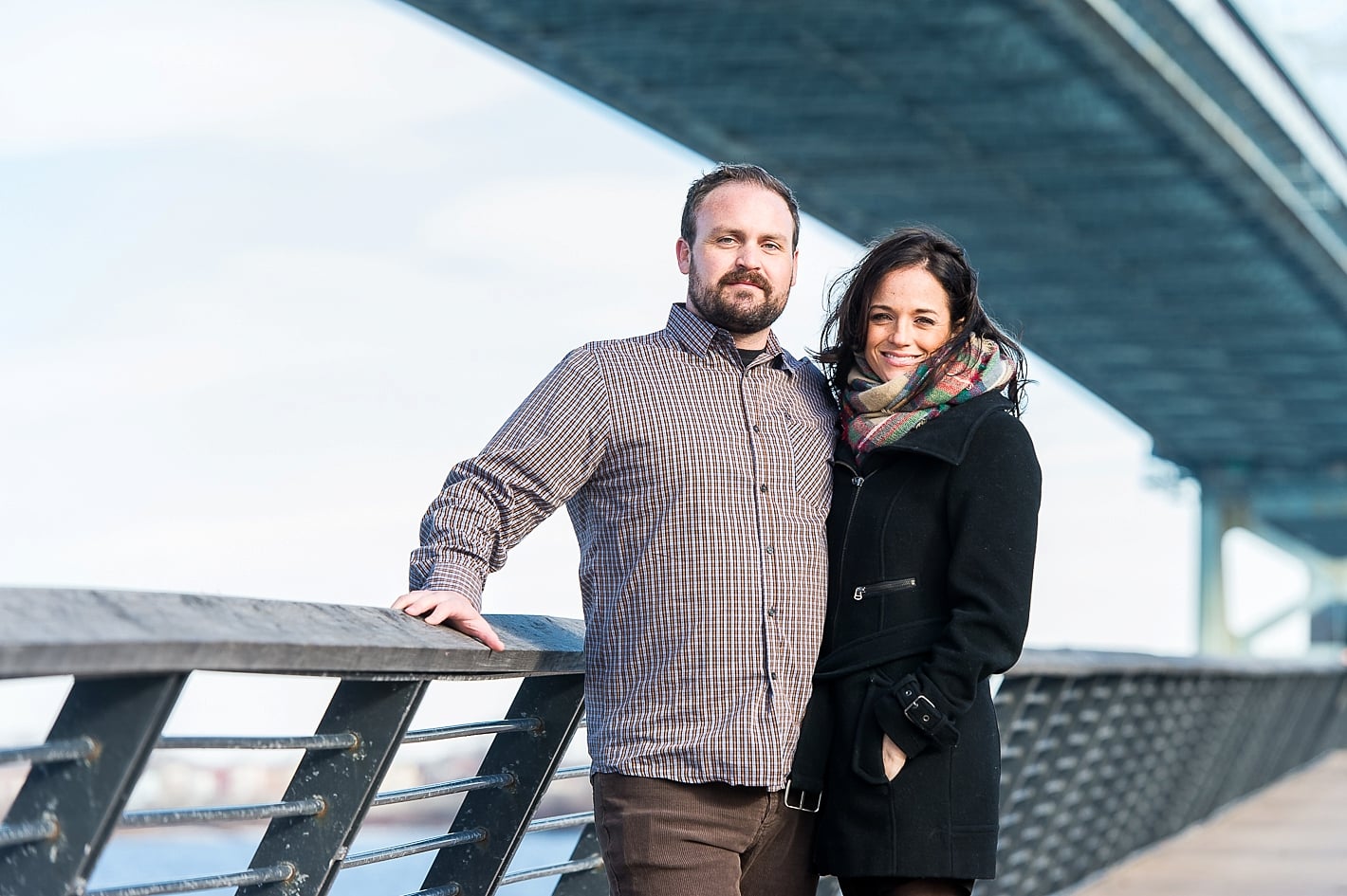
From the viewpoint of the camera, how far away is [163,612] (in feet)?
7.11

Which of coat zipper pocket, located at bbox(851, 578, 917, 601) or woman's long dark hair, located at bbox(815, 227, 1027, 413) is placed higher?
woman's long dark hair, located at bbox(815, 227, 1027, 413)

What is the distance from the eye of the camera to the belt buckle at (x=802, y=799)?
3041 mm

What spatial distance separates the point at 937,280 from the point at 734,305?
37cm

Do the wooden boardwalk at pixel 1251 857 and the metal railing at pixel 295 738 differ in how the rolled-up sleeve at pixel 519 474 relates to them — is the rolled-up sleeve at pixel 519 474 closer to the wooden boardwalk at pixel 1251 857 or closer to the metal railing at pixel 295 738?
the metal railing at pixel 295 738

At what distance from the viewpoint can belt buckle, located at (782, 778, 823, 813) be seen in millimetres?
3041

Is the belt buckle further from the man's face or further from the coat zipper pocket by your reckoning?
the man's face

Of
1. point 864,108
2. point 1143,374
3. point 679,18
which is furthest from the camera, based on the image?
point 1143,374

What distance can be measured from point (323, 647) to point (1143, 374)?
35471 millimetres

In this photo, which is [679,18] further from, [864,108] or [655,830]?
[655,830]

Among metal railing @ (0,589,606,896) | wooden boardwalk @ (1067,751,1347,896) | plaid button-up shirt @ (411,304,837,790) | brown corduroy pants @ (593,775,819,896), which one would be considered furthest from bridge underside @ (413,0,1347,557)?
brown corduroy pants @ (593,775,819,896)

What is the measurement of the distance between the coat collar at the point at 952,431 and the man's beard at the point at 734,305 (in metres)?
0.28

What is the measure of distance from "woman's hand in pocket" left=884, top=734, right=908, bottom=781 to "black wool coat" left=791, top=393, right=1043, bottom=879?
1cm

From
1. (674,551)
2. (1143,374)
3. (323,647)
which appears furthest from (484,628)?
(1143,374)

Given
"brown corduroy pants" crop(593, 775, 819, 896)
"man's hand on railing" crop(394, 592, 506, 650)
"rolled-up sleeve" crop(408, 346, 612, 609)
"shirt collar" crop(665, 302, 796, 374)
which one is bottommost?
"brown corduroy pants" crop(593, 775, 819, 896)
